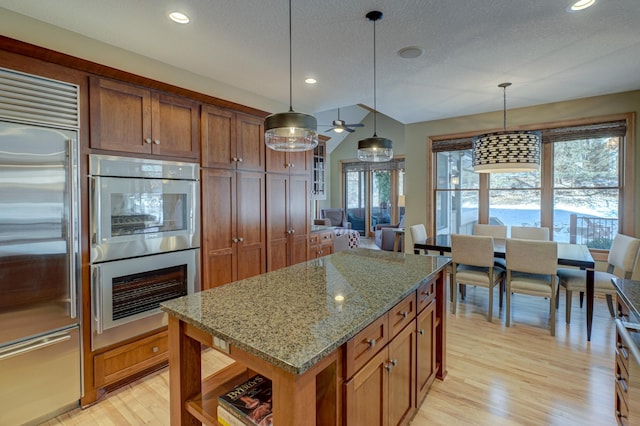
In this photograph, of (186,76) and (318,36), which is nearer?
(318,36)

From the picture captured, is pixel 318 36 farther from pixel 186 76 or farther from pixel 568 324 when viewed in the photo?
pixel 568 324

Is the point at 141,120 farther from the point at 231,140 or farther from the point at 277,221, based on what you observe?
the point at 277,221

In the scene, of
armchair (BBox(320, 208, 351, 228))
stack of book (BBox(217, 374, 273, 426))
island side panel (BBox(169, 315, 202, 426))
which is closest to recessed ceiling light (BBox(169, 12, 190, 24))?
island side panel (BBox(169, 315, 202, 426))

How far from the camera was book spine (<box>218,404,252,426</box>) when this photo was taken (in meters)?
1.23

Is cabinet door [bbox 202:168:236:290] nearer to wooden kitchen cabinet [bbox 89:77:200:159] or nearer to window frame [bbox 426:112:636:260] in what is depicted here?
wooden kitchen cabinet [bbox 89:77:200:159]

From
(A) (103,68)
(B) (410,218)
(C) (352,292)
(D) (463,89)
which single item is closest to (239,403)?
(C) (352,292)

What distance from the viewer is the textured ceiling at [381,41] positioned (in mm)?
2080

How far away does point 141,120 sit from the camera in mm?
2391

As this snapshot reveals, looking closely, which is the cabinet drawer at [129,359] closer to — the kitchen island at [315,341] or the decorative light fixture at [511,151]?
the kitchen island at [315,341]

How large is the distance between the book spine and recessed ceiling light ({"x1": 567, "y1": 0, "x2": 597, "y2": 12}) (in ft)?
10.3

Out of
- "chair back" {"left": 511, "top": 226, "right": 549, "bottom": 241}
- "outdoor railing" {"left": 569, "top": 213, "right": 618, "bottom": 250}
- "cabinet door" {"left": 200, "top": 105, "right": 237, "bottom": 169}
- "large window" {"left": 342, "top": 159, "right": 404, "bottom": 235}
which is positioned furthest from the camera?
"large window" {"left": 342, "top": 159, "right": 404, "bottom": 235}

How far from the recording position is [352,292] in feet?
5.37

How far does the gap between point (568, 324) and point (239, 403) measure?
145 inches

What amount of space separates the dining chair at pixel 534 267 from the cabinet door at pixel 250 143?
9.13ft
